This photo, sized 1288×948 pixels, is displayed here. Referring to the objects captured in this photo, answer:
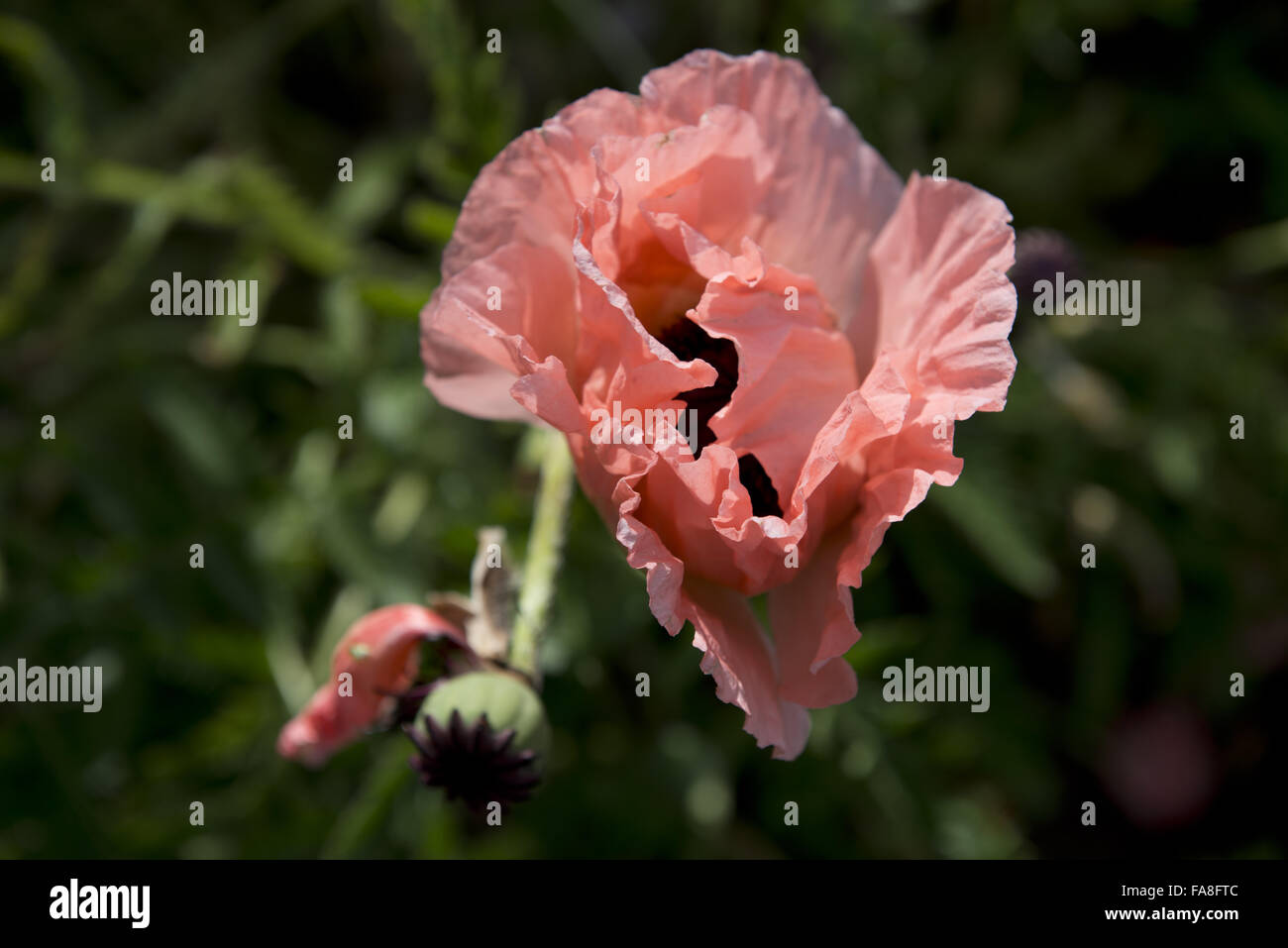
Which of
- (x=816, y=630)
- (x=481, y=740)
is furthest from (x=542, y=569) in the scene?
(x=816, y=630)

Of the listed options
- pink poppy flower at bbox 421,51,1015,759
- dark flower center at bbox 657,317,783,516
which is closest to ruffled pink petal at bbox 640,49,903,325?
pink poppy flower at bbox 421,51,1015,759

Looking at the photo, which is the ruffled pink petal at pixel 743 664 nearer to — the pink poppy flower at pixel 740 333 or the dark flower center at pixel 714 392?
the pink poppy flower at pixel 740 333

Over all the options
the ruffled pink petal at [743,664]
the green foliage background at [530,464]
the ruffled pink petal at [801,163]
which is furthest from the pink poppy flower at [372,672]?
the ruffled pink petal at [801,163]

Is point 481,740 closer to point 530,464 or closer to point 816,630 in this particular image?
point 816,630

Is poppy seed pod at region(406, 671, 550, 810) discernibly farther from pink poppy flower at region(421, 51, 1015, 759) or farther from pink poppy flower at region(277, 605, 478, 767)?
pink poppy flower at region(421, 51, 1015, 759)

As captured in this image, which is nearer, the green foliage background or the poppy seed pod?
the poppy seed pod

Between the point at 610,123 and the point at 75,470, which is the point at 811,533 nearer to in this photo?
the point at 610,123
